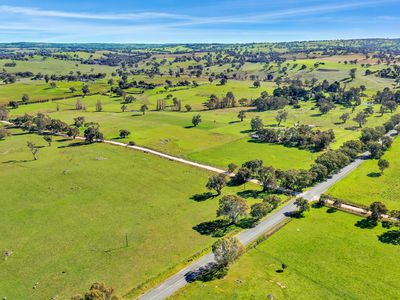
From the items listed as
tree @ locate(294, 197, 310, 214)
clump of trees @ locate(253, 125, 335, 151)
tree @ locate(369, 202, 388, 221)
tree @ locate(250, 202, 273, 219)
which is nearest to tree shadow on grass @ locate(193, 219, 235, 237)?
tree @ locate(250, 202, 273, 219)

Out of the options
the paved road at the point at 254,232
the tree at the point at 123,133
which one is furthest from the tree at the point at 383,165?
the tree at the point at 123,133

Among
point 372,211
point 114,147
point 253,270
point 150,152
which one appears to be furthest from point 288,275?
point 114,147

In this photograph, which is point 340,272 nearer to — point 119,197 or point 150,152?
point 119,197

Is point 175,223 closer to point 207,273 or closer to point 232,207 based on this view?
point 232,207

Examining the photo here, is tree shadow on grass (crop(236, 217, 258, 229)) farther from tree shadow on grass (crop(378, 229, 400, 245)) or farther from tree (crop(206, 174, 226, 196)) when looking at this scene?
tree shadow on grass (crop(378, 229, 400, 245))

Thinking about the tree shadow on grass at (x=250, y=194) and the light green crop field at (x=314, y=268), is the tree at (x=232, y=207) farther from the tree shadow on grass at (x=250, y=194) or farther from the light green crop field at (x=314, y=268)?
the tree shadow on grass at (x=250, y=194)

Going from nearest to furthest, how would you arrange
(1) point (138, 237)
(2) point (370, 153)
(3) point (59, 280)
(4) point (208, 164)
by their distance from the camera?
1. (3) point (59, 280)
2. (1) point (138, 237)
3. (4) point (208, 164)
4. (2) point (370, 153)

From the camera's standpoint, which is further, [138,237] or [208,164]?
[208,164]
